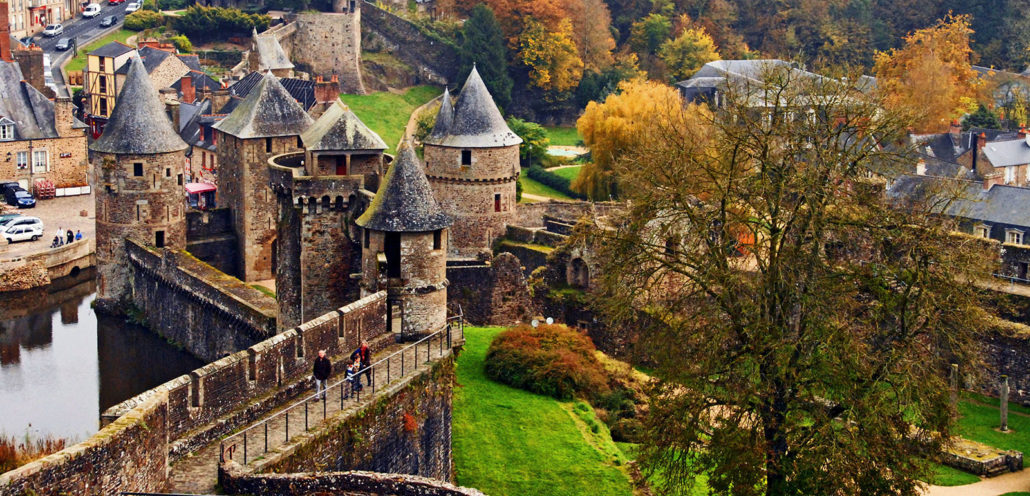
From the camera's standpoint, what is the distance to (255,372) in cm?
2727

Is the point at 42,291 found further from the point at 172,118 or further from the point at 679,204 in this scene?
the point at 679,204

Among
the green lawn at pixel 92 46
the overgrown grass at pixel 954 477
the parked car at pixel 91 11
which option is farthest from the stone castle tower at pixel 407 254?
the parked car at pixel 91 11

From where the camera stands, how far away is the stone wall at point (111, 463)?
18812 millimetres

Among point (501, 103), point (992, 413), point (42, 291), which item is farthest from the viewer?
point (501, 103)

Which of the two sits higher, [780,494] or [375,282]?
[375,282]

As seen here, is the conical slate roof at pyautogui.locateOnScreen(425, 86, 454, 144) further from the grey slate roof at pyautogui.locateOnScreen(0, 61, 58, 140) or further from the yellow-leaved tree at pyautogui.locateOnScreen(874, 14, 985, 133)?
the yellow-leaved tree at pyautogui.locateOnScreen(874, 14, 985, 133)

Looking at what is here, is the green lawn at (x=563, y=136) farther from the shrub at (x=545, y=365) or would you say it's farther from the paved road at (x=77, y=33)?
the shrub at (x=545, y=365)

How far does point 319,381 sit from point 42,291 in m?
29.6

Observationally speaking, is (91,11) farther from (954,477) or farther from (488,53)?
(954,477)

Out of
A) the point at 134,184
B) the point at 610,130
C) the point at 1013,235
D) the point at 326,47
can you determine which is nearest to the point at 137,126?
the point at 134,184

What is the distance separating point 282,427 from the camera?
86.9 feet

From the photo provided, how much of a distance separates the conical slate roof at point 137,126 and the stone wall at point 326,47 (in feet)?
107

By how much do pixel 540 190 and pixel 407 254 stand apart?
36460 millimetres

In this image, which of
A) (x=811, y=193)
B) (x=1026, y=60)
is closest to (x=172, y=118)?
(x=811, y=193)
